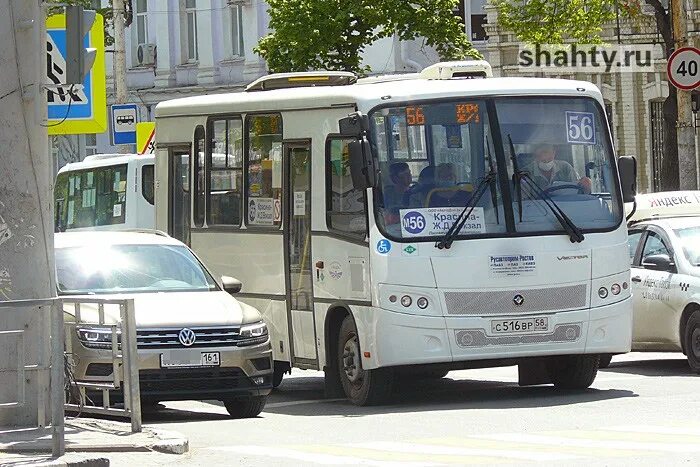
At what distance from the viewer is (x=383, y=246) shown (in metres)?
17.0

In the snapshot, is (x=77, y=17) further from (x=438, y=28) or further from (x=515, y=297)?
(x=438, y=28)

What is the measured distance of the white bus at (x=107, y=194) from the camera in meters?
36.2

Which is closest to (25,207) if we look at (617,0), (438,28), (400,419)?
(400,419)

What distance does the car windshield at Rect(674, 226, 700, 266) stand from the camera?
19922 millimetres

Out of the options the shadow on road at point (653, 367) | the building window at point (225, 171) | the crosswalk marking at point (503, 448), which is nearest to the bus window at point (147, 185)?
the shadow on road at point (653, 367)

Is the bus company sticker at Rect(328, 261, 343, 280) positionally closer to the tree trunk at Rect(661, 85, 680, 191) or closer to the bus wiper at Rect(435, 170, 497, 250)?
the bus wiper at Rect(435, 170, 497, 250)

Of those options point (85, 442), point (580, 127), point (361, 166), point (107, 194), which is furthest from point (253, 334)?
point (107, 194)

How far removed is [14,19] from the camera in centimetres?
1285

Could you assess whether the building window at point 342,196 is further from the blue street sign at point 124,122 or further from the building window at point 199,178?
the blue street sign at point 124,122

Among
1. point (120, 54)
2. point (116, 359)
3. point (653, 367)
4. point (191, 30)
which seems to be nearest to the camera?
point (116, 359)

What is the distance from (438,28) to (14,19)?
82.5 ft

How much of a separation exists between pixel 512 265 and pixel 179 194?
5.91 meters

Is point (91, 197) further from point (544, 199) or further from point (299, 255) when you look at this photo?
point (544, 199)
